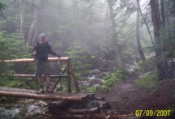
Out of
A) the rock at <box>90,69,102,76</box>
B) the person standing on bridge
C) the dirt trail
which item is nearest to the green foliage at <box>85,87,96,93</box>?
the dirt trail

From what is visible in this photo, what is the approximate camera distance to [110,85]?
656 inches

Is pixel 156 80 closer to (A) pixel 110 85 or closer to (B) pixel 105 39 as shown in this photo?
(A) pixel 110 85

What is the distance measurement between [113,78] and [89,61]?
440cm

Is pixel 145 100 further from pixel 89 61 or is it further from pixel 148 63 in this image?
pixel 89 61

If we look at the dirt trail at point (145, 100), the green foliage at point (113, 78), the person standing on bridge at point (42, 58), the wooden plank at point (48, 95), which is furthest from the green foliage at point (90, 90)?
the wooden plank at point (48, 95)

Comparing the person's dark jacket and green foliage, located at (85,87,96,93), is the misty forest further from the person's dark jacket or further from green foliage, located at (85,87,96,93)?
the person's dark jacket

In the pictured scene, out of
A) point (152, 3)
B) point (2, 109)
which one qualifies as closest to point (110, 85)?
point (152, 3)

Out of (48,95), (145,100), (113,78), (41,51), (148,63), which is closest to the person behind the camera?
(48,95)

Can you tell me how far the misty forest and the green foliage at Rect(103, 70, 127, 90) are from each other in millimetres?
81

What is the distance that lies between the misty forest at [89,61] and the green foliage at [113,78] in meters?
0.08

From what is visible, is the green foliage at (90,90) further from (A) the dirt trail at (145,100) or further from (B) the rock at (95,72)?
(B) the rock at (95,72)

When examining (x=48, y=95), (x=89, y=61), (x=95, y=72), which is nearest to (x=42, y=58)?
(x=48, y=95)

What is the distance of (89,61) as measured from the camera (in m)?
22.0

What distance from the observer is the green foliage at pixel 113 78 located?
16.7 m
